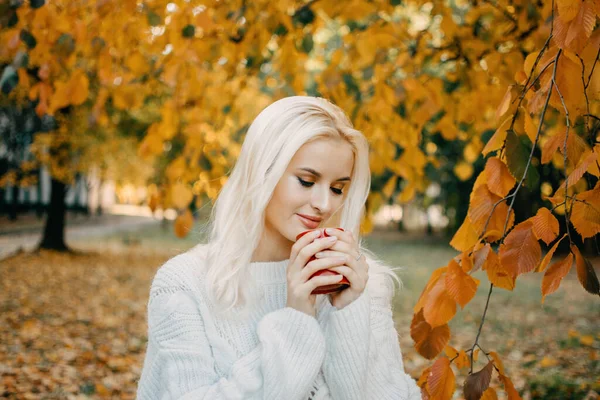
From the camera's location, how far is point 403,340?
6.68 m

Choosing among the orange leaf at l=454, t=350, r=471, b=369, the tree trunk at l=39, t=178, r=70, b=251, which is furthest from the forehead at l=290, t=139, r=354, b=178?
the tree trunk at l=39, t=178, r=70, b=251

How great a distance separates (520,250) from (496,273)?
13cm

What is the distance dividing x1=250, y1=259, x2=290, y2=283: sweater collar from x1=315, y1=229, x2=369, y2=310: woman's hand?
11.3 inches

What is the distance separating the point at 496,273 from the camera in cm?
149

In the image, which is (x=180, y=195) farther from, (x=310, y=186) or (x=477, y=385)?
(x=477, y=385)

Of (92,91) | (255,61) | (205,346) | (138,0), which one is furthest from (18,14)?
(92,91)

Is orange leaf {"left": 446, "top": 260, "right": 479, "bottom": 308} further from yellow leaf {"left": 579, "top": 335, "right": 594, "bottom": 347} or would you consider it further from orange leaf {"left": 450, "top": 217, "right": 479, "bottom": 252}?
yellow leaf {"left": 579, "top": 335, "right": 594, "bottom": 347}

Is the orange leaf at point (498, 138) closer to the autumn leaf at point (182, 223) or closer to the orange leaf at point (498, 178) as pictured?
the orange leaf at point (498, 178)

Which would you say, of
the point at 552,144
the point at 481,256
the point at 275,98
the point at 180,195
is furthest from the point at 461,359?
the point at 275,98

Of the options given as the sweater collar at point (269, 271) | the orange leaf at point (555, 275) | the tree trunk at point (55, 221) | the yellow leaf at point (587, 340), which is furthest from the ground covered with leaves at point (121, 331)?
the orange leaf at point (555, 275)

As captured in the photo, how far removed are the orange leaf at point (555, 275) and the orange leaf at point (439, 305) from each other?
0.24 m

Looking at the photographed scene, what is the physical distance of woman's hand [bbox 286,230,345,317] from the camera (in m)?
1.58

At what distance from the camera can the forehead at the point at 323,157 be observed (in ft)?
5.89

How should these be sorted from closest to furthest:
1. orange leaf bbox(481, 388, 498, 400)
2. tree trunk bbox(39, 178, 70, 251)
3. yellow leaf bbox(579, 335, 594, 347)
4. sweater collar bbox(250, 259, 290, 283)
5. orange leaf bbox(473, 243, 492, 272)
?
orange leaf bbox(473, 243, 492, 272), orange leaf bbox(481, 388, 498, 400), sweater collar bbox(250, 259, 290, 283), yellow leaf bbox(579, 335, 594, 347), tree trunk bbox(39, 178, 70, 251)
